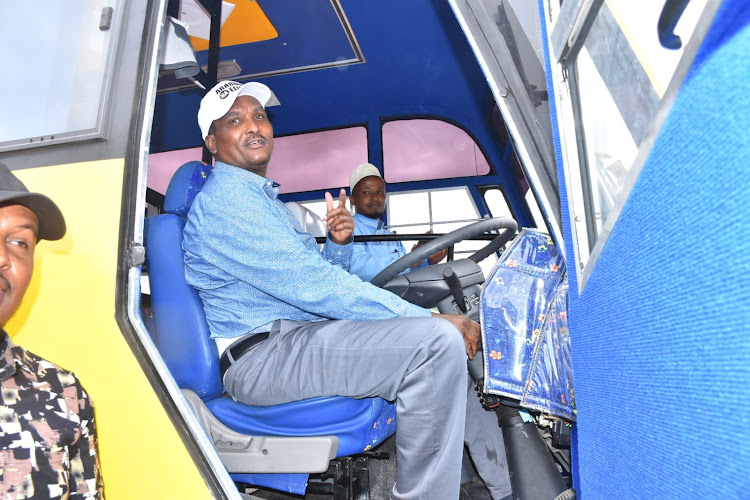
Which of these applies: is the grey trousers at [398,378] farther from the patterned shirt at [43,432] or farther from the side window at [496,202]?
the side window at [496,202]

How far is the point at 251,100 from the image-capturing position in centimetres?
202

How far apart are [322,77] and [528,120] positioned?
6.08ft

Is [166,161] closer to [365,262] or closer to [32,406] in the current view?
[365,262]

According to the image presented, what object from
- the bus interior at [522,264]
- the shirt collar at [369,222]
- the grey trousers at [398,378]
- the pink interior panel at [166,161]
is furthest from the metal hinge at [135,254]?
the shirt collar at [369,222]

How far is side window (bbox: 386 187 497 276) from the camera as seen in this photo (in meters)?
2.93

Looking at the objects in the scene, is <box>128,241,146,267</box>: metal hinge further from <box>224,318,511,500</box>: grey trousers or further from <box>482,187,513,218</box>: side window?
<box>482,187,513,218</box>: side window

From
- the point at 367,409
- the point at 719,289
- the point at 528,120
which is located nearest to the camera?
the point at 719,289

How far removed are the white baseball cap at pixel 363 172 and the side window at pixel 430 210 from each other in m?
0.18

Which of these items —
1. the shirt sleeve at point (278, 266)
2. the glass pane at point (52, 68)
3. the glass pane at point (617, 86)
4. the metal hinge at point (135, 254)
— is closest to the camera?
the glass pane at point (617, 86)

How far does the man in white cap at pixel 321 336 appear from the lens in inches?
54.2

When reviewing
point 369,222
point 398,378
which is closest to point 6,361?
point 398,378

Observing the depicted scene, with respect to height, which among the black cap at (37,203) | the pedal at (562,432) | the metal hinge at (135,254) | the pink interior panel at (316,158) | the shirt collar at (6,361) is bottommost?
the pedal at (562,432)

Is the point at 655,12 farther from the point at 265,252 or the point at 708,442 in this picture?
the point at 265,252

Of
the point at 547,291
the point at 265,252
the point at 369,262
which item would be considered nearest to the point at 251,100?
the point at 265,252
